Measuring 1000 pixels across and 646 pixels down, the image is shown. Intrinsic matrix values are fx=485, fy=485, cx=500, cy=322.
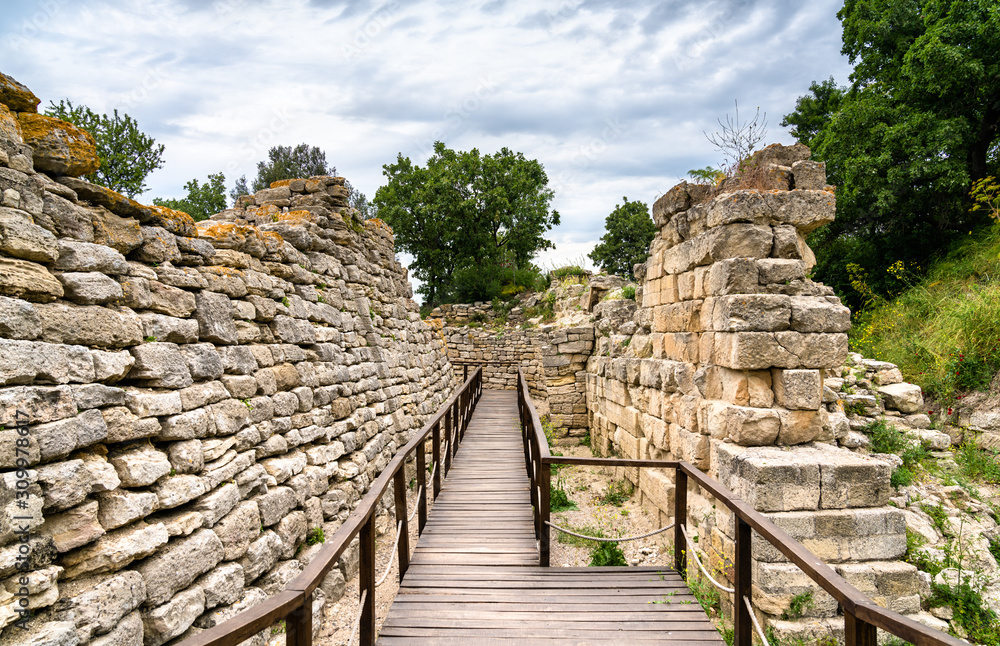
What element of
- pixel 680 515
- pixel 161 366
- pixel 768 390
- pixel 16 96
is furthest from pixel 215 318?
pixel 768 390

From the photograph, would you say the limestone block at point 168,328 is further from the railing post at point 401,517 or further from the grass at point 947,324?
the grass at point 947,324

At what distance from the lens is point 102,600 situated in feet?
7.48

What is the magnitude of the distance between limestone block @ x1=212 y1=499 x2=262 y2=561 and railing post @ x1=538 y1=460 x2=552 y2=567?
7.41ft

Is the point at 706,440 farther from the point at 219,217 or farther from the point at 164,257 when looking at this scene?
the point at 219,217

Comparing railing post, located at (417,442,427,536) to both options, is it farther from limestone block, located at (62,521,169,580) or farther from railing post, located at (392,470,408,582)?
limestone block, located at (62,521,169,580)

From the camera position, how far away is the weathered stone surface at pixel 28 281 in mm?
2281

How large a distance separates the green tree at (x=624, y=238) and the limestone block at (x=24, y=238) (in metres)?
31.8

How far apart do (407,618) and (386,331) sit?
5.18m

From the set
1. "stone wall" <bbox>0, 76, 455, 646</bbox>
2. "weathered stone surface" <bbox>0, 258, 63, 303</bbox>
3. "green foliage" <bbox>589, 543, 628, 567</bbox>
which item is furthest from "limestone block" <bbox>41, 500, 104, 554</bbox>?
"green foliage" <bbox>589, 543, 628, 567</bbox>

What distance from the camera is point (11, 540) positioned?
6.66 feet

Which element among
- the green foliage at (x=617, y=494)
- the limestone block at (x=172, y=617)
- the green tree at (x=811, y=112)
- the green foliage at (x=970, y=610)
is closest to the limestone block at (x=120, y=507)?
the limestone block at (x=172, y=617)

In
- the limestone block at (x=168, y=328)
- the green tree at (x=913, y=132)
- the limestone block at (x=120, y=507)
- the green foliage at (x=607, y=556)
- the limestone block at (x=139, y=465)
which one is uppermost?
the green tree at (x=913, y=132)

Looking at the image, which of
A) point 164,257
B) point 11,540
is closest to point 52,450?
point 11,540

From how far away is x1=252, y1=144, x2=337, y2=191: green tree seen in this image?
99.5 feet
